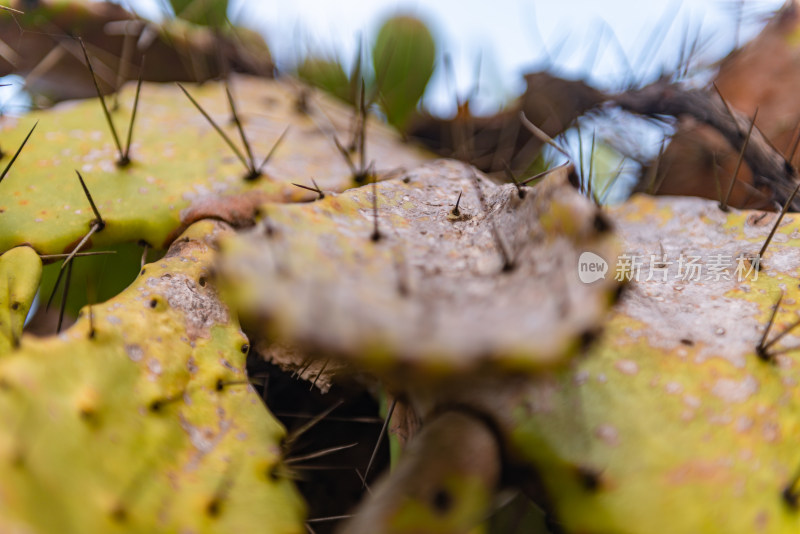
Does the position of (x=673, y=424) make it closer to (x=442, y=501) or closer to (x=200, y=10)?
(x=442, y=501)

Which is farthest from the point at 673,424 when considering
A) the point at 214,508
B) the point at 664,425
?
the point at 214,508

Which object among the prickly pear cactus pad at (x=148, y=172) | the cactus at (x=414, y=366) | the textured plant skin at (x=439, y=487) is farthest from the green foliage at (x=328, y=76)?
the textured plant skin at (x=439, y=487)

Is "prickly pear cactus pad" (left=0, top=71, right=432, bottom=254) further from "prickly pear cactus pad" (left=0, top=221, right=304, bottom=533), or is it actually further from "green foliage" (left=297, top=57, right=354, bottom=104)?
"green foliage" (left=297, top=57, right=354, bottom=104)

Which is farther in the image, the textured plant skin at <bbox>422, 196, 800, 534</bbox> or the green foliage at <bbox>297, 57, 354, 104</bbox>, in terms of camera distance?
the green foliage at <bbox>297, 57, 354, 104</bbox>

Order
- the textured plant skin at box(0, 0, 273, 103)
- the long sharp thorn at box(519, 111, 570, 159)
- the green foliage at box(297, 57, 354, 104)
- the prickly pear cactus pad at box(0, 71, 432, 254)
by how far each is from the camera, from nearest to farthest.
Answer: the long sharp thorn at box(519, 111, 570, 159) → the prickly pear cactus pad at box(0, 71, 432, 254) → the textured plant skin at box(0, 0, 273, 103) → the green foliage at box(297, 57, 354, 104)

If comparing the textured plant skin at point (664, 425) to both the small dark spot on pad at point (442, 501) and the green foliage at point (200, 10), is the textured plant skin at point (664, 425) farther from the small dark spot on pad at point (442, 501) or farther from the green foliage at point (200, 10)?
the green foliage at point (200, 10)

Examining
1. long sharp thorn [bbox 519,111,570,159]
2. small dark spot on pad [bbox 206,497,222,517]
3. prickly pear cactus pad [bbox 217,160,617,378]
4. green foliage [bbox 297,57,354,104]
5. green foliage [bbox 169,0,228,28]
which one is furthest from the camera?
green foliage [bbox 297,57,354,104]

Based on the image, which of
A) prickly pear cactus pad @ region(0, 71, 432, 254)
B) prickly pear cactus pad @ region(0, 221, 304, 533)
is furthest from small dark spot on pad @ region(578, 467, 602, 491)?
prickly pear cactus pad @ region(0, 71, 432, 254)
